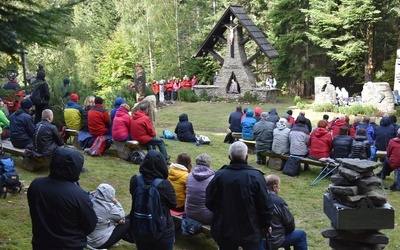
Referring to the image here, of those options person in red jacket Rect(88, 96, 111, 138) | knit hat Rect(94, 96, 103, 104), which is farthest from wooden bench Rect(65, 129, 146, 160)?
knit hat Rect(94, 96, 103, 104)

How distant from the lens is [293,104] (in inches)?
1065

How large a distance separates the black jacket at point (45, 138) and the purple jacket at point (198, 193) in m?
3.54

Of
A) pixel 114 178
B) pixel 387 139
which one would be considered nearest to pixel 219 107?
pixel 387 139

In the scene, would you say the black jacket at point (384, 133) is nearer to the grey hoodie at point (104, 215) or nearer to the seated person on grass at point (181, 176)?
the seated person on grass at point (181, 176)

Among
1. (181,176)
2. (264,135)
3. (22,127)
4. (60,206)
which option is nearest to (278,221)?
(181,176)

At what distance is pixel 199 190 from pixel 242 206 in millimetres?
1463

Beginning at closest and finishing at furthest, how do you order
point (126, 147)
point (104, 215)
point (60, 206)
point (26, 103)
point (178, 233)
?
point (60, 206), point (104, 215), point (178, 233), point (26, 103), point (126, 147)

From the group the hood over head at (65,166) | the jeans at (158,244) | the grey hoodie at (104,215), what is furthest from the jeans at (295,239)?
the hood over head at (65,166)

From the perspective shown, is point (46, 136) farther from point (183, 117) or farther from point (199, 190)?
point (183, 117)

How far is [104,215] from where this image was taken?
235 inches

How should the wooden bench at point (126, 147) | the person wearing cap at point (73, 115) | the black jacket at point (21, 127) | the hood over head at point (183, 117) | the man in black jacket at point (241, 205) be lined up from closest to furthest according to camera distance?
the man in black jacket at point (241, 205), the black jacket at point (21, 127), the wooden bench at point (126, 147), the person wearing cap at point (73, 115), the hood over head at point (183, 117)

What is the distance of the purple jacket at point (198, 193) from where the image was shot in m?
6.25

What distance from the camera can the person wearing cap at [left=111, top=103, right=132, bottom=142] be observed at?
1074cm

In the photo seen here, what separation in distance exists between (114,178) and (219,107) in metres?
16.3
